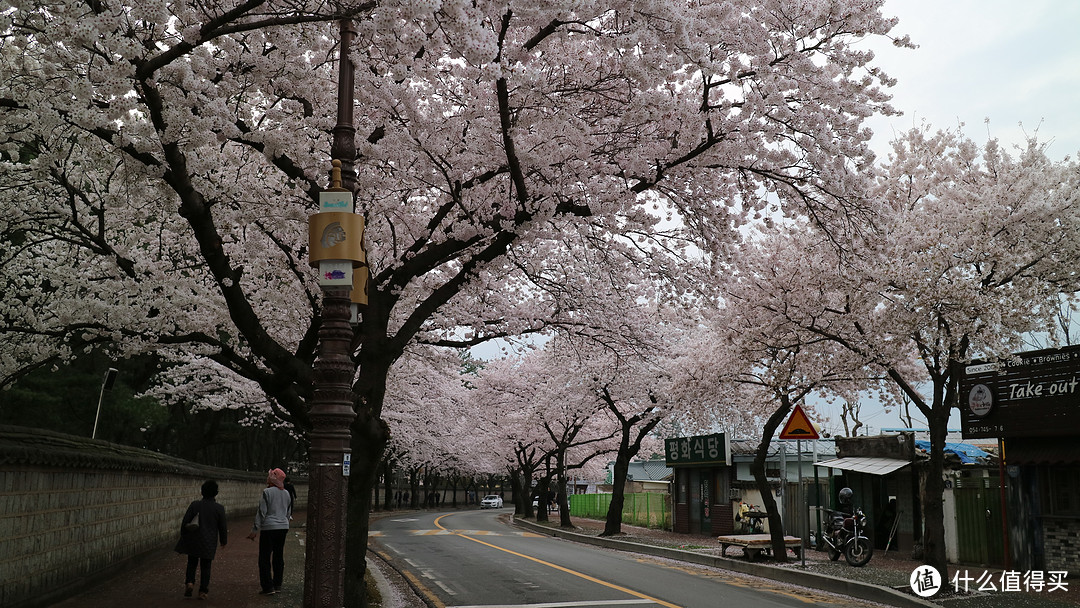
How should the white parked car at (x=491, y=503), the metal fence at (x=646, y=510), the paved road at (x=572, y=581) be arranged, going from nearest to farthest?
the paved road at (x=572, y=581) < the metal fence at (x=646, y=510) < the white parked car at (x=491, y=503)

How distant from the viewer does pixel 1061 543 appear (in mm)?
14812

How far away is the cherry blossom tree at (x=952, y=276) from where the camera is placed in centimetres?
1244

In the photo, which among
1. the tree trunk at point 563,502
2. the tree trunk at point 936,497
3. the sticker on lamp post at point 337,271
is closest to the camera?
the sticker on lamp post at point 337,271

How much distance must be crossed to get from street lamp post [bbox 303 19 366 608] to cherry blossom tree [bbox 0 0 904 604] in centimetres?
177

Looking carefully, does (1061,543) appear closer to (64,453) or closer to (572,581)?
(572,581)

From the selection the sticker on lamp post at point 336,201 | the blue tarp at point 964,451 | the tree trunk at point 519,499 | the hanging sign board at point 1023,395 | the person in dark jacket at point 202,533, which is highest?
the sticker on lamp post at point 336,201

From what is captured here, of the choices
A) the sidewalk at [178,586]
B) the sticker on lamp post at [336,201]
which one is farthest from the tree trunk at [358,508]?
the sticker on lamp post at [336,201]

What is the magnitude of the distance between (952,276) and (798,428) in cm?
426

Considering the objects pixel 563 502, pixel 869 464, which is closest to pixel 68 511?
pixel 869 464

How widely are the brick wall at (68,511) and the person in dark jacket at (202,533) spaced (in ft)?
4.64

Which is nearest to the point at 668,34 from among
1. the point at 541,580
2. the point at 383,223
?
the point at 383,223

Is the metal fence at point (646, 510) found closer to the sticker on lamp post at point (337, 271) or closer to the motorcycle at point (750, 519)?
the motorcycle at point (750, 519)

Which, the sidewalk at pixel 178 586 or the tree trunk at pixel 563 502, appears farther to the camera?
the tree trunk at pixel 563 502

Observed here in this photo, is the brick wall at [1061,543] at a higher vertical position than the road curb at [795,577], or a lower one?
higher
